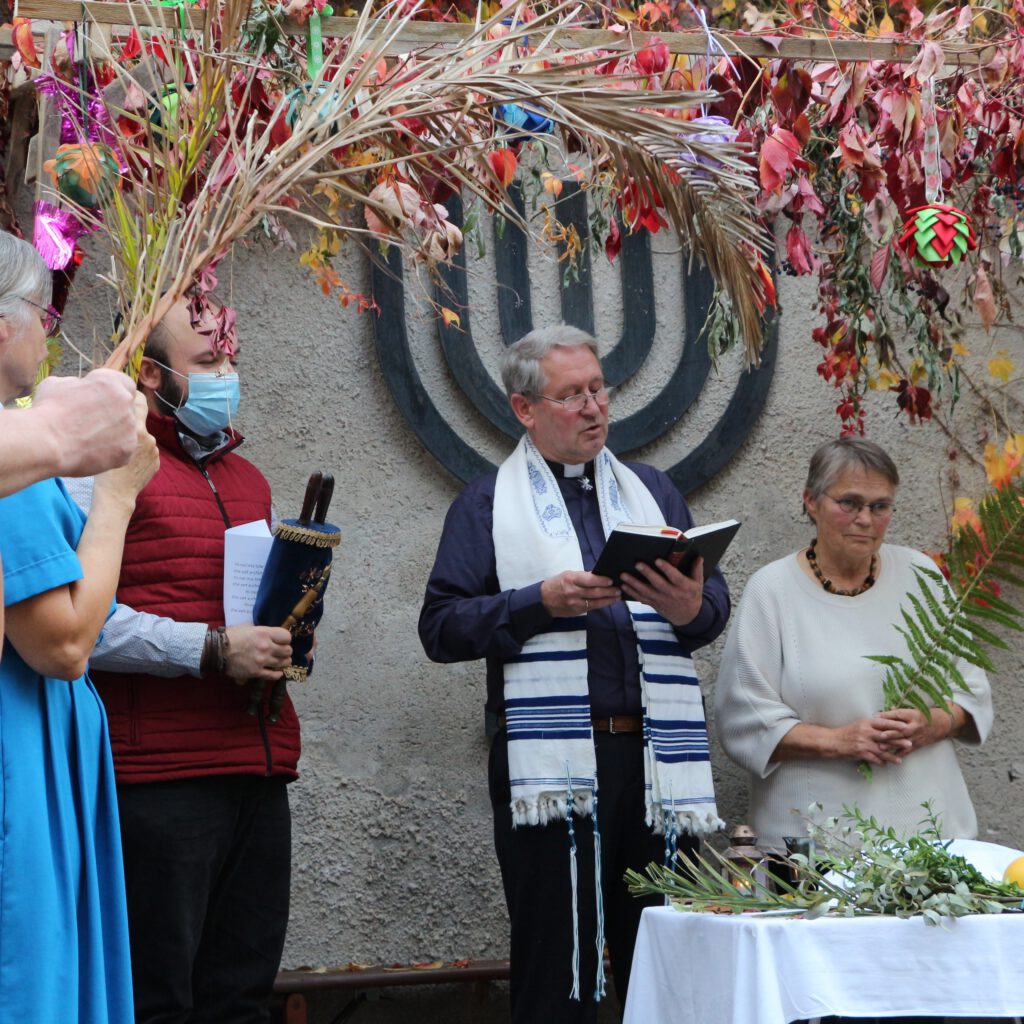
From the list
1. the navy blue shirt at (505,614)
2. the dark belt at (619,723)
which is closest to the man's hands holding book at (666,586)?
the navy blue shirt at (505,614)

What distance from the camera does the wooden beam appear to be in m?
2.78

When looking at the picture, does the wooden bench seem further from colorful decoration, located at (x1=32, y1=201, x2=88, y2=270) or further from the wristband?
colorful decoration, located at (x1=32, y1=201, x2=88, y2=270)

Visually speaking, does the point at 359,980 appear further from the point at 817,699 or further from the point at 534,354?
the point at 534,354

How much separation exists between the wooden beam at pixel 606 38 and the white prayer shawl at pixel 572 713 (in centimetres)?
107

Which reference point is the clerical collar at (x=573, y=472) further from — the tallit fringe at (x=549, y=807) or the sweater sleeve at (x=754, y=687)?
the tallit fringe at (x=549, y=807)

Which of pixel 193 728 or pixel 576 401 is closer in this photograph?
pixel 193 728

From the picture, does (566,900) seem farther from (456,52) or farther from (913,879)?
(456,52)

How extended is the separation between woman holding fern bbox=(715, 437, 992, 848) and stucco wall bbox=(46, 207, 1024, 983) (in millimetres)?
559

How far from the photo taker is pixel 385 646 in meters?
4.31

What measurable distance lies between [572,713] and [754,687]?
2.18ft

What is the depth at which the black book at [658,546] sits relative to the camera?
10.3ft

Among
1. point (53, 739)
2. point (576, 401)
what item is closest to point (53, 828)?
point (53, 739)

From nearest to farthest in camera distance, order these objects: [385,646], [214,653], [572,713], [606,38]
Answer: [214,653] < [606,38] < [572,713] < [385,646]

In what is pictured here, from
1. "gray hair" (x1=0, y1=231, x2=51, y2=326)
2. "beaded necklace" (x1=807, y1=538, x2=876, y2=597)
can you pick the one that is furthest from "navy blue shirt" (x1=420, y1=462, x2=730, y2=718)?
"gray hair" (x1=0, y1=231, x2=51, y2=326)
